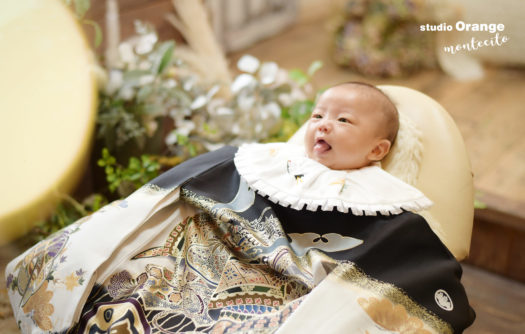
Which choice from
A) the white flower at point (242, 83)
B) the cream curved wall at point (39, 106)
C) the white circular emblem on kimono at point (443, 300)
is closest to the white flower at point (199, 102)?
the white flower at point (242, 83)

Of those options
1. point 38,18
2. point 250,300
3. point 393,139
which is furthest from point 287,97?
point 250,300

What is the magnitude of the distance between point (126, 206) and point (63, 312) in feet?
0.89

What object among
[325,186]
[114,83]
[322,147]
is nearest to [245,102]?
[114,83]

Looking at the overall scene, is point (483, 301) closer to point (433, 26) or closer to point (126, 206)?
point (126, 206)

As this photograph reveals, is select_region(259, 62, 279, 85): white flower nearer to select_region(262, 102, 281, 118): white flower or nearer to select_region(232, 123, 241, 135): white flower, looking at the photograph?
select_region(262, 102, 281, 118): white flower

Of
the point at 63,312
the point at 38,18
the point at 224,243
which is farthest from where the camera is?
the point at 38,18

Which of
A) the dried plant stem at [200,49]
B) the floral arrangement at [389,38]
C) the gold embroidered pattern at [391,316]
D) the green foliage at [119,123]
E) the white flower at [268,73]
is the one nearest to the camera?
the gold embroidered pattern at [391,316]

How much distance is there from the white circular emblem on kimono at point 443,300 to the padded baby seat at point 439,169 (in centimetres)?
18

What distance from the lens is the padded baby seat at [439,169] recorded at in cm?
125

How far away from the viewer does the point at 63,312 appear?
3.49 ft

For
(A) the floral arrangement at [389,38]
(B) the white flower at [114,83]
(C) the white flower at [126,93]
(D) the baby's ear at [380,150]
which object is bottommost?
(A) the floral arrangement at [389,38]

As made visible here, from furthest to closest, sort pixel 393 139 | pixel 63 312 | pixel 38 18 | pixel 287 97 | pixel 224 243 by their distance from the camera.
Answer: pixel 287 97 → pixel 38 18 → pixel 393 139 → pixel 224 243 → pixel 63 312

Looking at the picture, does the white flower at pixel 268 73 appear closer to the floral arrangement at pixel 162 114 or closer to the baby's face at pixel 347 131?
the floral arrangement at pixel 162 114

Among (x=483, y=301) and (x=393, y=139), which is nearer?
(x=393, y=139)
